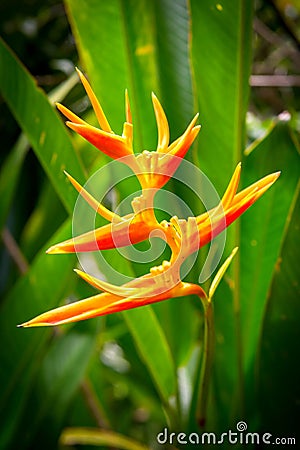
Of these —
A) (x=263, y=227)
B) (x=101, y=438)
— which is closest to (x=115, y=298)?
(x=263, y=227)

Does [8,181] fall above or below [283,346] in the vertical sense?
above

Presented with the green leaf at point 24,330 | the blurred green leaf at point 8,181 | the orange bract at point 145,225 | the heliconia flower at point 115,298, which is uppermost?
the blurred green leaf at point 8,181

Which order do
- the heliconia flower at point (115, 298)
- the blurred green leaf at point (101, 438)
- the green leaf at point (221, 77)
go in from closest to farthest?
the heliconia flower at point (115, 298), the green leaf at point (221, 77), the blurred green leaf at point (101, 438)

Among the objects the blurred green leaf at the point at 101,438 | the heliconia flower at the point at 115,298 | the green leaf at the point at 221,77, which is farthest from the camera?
the blurred green leaf at the point at 101,438

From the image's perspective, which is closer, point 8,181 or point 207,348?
point 207,348

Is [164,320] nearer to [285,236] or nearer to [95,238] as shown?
[285,236]

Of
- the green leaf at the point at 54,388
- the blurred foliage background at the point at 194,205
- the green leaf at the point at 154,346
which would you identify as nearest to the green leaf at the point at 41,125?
the blurred foliage background at the point at 194,205

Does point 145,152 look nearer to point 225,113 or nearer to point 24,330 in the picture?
point 225,113

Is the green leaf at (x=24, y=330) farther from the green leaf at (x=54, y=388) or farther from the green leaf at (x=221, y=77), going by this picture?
the green leaf at (x=221, y=77)

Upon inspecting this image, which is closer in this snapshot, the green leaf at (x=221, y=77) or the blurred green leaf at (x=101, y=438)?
the green leaf at (x=221, y=77)

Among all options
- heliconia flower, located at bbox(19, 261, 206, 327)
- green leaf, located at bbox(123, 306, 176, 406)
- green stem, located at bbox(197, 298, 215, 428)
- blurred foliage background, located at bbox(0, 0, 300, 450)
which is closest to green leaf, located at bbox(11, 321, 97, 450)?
blurred foliage background, located at bbox(0, 0, 300, 450)
